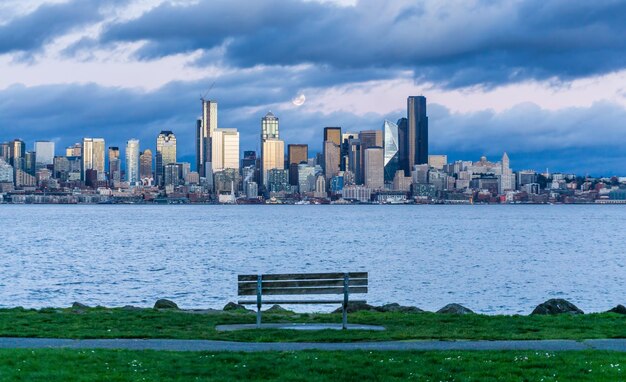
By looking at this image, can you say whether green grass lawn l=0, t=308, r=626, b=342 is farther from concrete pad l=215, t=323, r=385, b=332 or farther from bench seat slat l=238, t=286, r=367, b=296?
bench seat slat l=238, t=286, r=367, b=296

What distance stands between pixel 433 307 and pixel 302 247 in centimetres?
Result: 4776

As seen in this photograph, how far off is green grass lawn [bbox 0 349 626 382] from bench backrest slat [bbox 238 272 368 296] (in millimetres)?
4070

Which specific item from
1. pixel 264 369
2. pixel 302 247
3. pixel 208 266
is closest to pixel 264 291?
pixel 264 369

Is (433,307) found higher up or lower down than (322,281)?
lower down

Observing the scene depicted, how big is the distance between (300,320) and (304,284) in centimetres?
241

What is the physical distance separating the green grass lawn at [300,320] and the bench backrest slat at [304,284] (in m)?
1.09

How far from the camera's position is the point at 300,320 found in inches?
832

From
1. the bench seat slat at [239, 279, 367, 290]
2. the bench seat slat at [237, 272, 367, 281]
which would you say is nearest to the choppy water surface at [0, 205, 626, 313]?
the bench seat slat at [239, 279, 367, 290]

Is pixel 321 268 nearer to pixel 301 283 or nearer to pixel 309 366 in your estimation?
pixel 301 283

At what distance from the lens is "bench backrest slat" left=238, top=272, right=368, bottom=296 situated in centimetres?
1895

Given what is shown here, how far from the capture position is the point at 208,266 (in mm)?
62875

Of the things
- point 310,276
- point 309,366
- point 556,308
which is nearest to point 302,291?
point 310,276

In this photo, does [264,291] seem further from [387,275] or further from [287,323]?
[387,275]

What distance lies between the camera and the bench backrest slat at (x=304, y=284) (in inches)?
746
